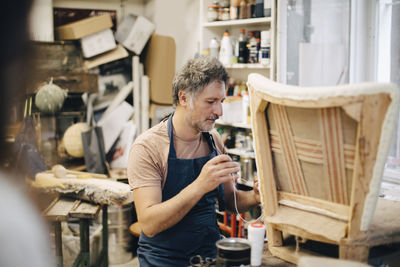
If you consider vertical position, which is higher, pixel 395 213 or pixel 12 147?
pixel 12 147

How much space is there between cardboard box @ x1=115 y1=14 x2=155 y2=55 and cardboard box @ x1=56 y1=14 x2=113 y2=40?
254mm

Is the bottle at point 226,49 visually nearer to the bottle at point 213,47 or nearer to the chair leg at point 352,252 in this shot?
the bottle at point 213,47

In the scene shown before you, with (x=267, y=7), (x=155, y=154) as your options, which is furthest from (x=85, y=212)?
(x=267, y=7)

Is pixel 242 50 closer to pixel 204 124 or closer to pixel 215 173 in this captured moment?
pixel 204 124

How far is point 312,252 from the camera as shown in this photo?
133 cm

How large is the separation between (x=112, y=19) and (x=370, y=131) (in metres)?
4.15

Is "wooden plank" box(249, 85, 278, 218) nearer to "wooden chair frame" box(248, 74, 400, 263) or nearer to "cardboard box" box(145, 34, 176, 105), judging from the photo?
"wooden chair frame" box(248, 74, 400, 263)

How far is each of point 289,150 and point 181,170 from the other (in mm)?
694

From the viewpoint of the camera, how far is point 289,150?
4.16ft

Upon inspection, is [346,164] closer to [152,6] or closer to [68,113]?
[68,113]

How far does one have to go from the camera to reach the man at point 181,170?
172 centimetres

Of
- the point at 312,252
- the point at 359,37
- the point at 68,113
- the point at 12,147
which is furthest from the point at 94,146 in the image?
the point at 12,147

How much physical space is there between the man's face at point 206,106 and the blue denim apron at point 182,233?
0.14 meters

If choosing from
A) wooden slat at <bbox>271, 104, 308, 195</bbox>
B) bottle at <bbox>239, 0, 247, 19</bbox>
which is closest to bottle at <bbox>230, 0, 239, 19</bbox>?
bottle at <bbox>239, 0, 247, 19</bbox>
